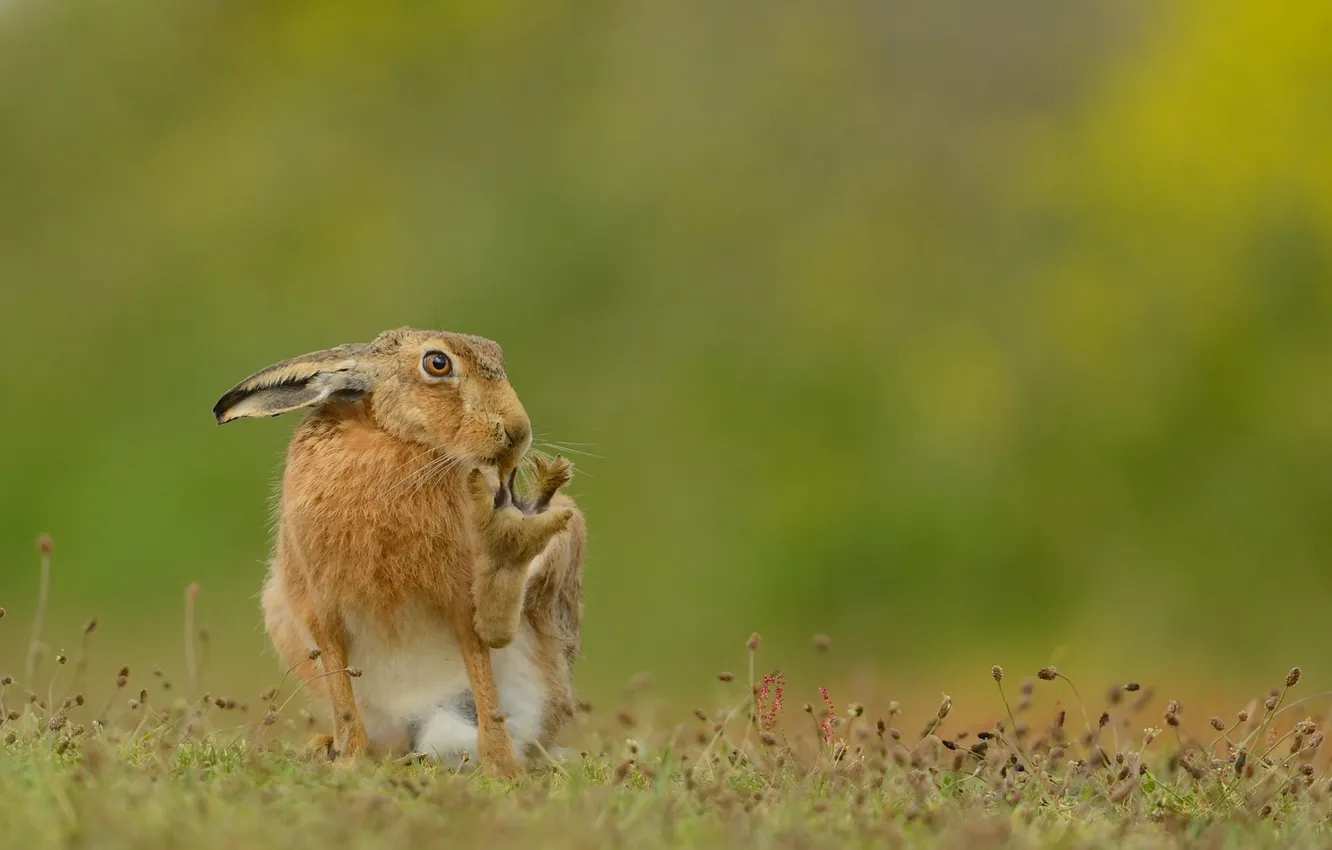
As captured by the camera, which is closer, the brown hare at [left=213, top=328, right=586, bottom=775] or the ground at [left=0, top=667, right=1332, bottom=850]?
the ground at [left=0, top=667, right=1332, bottom=850]

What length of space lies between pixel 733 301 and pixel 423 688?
39.9 ft

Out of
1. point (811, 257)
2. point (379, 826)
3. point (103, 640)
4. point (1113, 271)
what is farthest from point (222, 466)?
point (379, 826)

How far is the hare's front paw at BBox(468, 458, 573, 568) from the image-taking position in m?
5.69

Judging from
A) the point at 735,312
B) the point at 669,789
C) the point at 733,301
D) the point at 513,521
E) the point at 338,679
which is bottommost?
the point at 669,789

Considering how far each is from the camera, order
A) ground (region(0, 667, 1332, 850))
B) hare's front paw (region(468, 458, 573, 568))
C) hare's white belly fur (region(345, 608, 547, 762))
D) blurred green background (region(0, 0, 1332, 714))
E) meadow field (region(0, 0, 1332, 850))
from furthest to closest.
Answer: blurred green background (region(0, 0, 1332, 714)), meadow field (region(0, 0, 1332, 850)), hare's white belly fur (region(345, 608, 547, 762)), hare's front paw (region(468, 458, 573, 568)), ground (region(0, 667, 1332, 850))

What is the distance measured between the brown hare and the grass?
29 centimetres

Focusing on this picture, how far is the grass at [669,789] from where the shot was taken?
408 cm

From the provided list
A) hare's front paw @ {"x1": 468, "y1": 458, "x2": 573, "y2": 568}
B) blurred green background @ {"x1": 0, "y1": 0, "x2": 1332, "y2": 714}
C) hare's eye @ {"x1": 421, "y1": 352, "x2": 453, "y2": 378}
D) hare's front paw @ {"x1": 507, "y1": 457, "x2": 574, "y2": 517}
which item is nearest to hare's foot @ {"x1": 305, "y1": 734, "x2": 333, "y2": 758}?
hare's front paw @ {"x1": 468, "y1": 458, "x2": 573, "y2": 568}

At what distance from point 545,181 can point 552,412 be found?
328 cm

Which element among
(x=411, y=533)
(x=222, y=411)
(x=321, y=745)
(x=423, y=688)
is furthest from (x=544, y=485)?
(x=321, y=745)

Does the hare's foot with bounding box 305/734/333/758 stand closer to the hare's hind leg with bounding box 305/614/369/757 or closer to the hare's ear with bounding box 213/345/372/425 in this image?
the hare's hind leg with bounding box 305/614/369/757

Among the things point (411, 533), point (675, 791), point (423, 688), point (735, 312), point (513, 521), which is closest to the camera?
point (675, 791)

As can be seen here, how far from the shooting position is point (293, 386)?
604 centimetres

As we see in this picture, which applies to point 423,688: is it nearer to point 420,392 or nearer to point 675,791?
point 420,392
